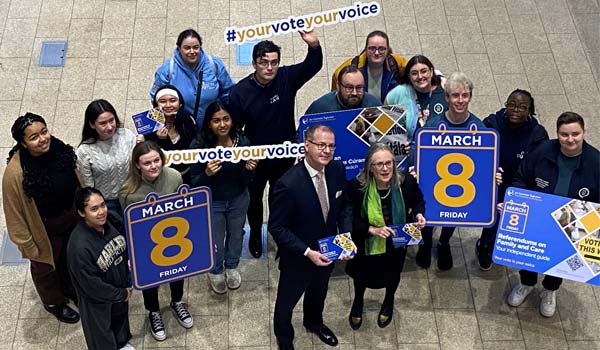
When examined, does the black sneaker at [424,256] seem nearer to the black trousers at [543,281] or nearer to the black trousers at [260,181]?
the black trousers at [543,281]

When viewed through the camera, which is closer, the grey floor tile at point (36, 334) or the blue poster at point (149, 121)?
the blue poster at point (149, 121)

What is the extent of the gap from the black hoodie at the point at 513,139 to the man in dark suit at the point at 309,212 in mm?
1248

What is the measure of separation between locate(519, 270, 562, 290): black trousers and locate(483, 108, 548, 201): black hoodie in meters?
0.71

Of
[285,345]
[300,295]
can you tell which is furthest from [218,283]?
[300,295]

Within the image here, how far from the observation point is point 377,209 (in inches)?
192

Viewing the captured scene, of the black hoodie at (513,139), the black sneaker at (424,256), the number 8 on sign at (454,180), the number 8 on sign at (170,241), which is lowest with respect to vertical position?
the black sneaker at (424,256)

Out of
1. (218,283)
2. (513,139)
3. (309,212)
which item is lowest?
(218,283)

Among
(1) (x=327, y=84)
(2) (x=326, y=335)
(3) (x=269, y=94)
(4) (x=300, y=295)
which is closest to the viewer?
(4) (x=300, y=295)

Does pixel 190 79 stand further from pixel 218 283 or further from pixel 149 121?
pixel 218 283

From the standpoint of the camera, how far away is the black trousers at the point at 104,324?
477cm

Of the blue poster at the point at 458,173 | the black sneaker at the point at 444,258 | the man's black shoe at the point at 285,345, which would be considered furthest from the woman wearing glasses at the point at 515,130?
the man's black shoe at the point at 285,345

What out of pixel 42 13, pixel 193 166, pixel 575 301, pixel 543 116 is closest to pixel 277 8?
pixel 42 13

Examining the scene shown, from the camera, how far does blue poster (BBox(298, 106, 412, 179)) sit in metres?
5.19

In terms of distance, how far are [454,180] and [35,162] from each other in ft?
8.53
